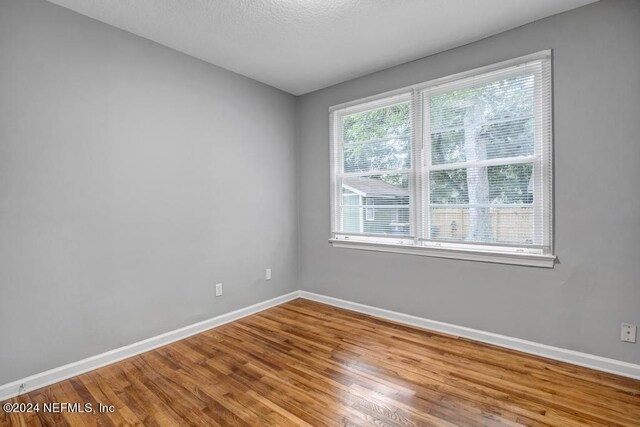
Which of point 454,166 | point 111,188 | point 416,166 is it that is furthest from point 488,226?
point 111,188

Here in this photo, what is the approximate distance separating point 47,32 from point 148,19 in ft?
2.19

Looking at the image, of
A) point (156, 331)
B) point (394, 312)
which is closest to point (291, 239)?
point (394, 312)

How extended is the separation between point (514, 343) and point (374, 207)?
5.85 ft

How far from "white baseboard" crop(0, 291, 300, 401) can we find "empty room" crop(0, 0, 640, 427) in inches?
0.6

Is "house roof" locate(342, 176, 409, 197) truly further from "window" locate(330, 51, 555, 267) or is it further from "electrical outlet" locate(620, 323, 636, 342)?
"electrical outlet" locate(620, 323, 636, 342)

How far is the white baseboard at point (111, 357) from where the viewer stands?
6.83 feet

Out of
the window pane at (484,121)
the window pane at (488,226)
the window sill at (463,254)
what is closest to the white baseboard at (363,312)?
the window sill at (463,254)

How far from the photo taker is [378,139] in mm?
3492

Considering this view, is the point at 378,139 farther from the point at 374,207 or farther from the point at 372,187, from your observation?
the point at 374,207

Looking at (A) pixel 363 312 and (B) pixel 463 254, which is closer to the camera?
(B) pixel 463 254

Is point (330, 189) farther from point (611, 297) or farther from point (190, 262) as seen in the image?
point (611, 297)

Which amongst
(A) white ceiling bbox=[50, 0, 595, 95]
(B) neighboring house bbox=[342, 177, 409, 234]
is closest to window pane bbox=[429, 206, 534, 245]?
(B) neighboring house bbox=[342, 177, 409, 234]

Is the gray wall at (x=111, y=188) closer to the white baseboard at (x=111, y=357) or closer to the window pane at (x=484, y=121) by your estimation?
the white baseboard at (x=111, y=357)

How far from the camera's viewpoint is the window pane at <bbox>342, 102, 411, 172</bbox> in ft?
10.8
